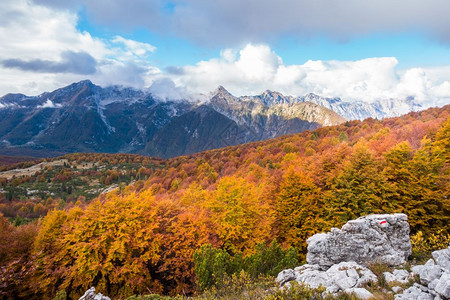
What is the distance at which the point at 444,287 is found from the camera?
880cm

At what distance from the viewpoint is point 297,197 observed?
A: 32.0 m

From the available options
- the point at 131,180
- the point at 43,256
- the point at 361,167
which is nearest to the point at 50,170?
the point at 131,180

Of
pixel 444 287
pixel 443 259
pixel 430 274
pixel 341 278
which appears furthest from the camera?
pixel 341 278

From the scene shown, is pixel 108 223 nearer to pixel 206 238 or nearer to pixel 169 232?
pixel 169 232

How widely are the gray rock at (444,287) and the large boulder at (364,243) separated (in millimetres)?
7981

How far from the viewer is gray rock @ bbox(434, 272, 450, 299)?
8734mm

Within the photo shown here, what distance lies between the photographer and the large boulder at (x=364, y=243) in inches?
672

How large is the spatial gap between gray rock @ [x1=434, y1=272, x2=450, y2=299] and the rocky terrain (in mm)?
2379

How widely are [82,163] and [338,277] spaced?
19757 centimetres

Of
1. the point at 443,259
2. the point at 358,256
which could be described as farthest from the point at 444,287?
the point at 358,256

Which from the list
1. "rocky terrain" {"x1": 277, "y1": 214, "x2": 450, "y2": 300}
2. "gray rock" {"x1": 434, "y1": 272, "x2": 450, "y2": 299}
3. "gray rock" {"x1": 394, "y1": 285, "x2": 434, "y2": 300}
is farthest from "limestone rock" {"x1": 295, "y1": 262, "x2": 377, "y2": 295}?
"gray rock" {"x1": 434, "y1": 272, "x2": 450, "y2": 299}

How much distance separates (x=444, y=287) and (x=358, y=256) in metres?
9.01

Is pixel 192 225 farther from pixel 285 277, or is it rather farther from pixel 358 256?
pixel 358 256

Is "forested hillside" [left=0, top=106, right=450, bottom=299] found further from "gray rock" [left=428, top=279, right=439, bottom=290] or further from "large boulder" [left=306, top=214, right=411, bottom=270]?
"gray rock" [left=428, top=279, right=439, bottom=290]
